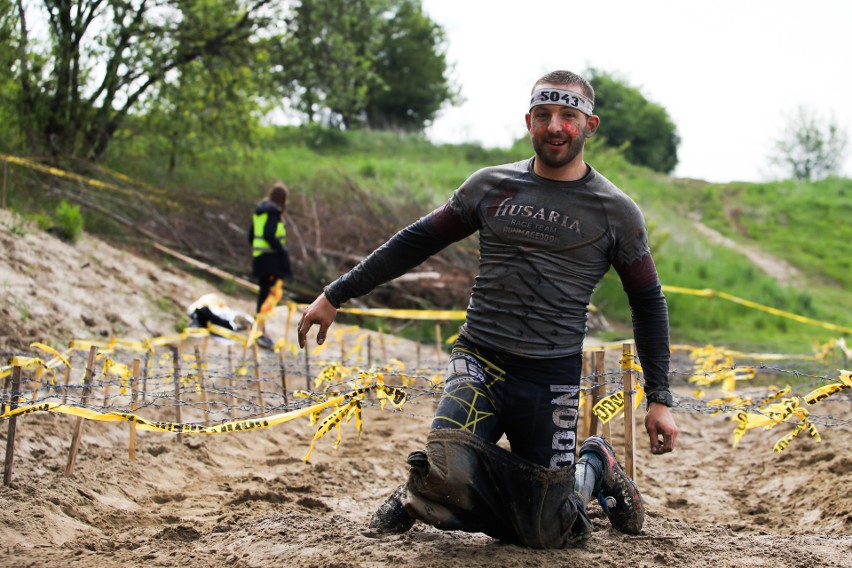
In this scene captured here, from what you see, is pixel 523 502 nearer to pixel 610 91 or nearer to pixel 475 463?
pixel 475 463

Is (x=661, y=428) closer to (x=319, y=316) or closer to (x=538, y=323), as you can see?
(x=538, y=323)

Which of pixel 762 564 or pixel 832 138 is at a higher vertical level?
pixel 832 138

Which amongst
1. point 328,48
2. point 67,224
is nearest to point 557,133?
point 67,224

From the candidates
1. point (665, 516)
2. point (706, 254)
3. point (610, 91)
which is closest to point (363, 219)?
point (706, 254)

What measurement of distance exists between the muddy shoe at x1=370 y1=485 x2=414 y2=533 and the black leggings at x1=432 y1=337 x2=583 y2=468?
0.50 metres

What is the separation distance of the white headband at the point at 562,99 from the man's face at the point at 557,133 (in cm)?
2

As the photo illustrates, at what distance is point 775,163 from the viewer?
144 ft

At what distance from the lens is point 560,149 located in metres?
4.14

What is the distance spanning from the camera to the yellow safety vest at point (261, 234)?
38.8 feet

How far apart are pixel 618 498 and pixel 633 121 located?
134 feet

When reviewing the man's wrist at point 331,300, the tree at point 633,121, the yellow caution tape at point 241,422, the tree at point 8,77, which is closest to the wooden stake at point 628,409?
the yellow caution tape at point 241,422

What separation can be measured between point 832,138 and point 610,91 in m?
10.0

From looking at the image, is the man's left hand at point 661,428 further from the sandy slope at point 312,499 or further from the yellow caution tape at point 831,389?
the yellow caution tape at point 831,389

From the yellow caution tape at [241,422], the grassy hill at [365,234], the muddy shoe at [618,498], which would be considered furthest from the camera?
the grassy hill at [365,234]
